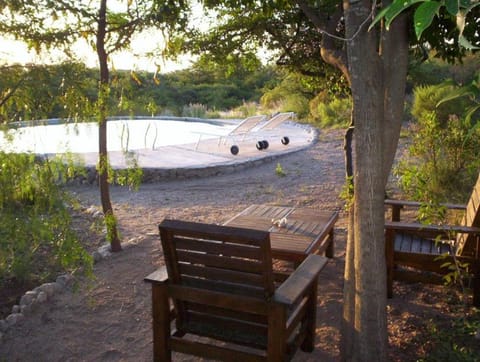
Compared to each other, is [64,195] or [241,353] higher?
[64,195]

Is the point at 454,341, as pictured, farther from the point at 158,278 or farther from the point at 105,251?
the point at 105,251

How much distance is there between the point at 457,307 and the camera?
139 inches

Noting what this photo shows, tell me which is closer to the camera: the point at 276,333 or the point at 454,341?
the point at 276,333

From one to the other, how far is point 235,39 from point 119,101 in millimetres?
1855

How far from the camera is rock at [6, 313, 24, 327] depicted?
3644 mm

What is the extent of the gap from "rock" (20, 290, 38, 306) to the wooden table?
1.74 metres

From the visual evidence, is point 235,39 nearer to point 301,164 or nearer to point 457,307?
point 457,307

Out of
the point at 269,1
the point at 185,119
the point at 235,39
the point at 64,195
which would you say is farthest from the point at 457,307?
the point at 185,119

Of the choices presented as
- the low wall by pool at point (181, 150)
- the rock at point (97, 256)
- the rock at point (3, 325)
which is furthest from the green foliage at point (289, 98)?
the rock at point (3, 325)

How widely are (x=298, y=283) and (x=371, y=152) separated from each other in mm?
819

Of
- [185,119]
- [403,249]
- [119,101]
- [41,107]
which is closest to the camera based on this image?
[41,107]

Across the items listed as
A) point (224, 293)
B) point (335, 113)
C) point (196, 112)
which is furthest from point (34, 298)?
point (196, 112)

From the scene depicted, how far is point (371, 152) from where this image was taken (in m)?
2.44

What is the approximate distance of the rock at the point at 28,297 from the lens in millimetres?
3914
